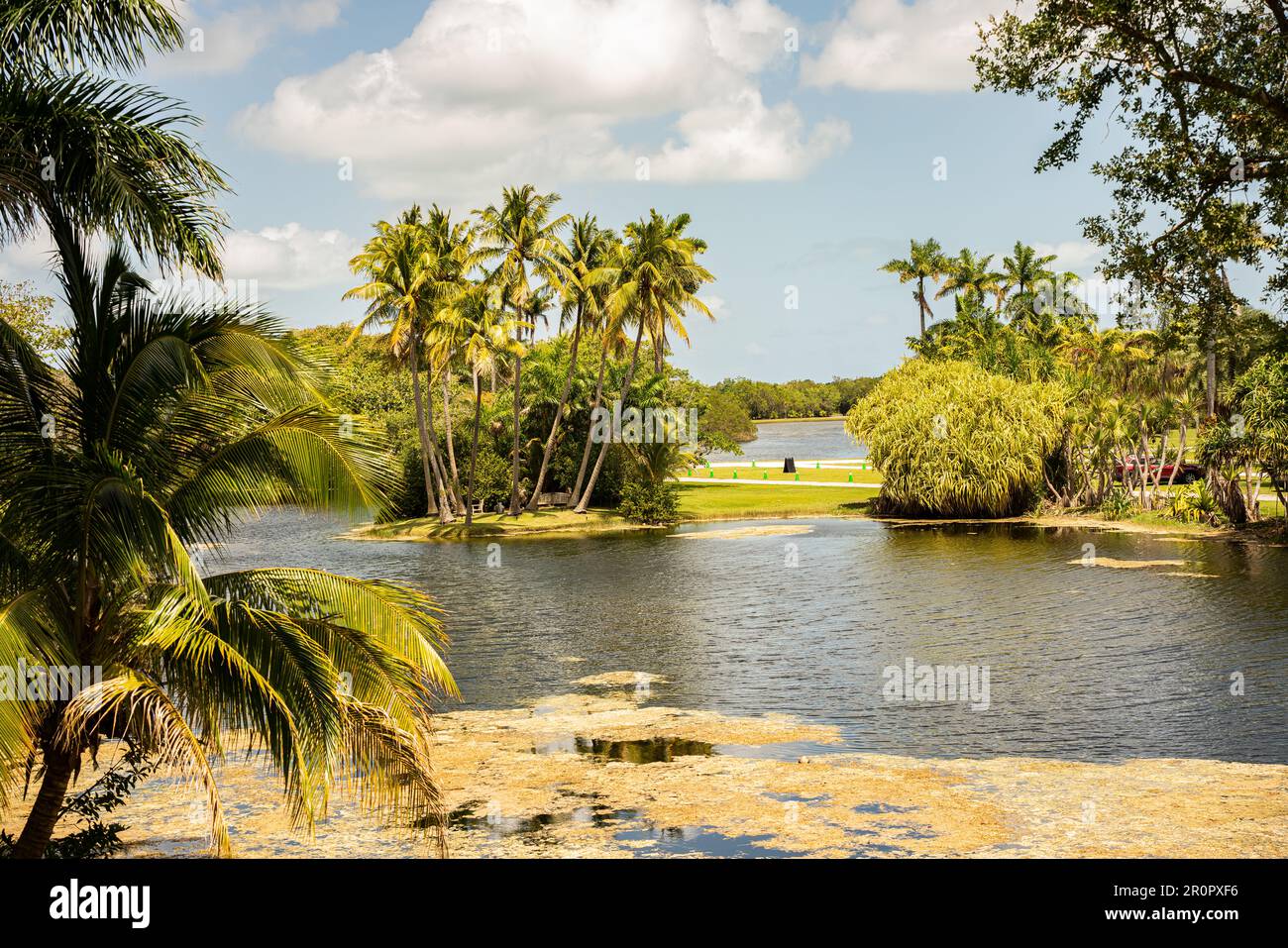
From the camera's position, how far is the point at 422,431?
57438 millimetres

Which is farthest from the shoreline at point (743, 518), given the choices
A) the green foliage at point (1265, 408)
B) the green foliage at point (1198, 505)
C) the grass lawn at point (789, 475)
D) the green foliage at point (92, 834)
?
the green foliage at point (92, 834)

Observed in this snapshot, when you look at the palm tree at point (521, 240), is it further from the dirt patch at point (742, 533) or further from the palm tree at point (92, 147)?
the palm tree at point (92, 147)

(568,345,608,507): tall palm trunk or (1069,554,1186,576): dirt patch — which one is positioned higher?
(568,345,608,507): tall palm trunk

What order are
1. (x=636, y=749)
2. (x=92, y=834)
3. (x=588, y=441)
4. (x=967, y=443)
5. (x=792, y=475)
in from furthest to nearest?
1. (x=792, y=475)
2. (x=588, y=441)
3. (x=967, y=443)
4. (x=636, y=749)
5. (x=92, y=834)

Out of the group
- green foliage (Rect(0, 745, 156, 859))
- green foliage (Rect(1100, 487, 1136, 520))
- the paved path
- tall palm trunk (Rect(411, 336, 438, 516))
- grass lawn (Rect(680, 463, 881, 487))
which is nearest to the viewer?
green foliage (Rect(0, 745, 156, 859))

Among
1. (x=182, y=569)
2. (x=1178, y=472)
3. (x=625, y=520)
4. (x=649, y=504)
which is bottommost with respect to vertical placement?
(x=625, y=520)

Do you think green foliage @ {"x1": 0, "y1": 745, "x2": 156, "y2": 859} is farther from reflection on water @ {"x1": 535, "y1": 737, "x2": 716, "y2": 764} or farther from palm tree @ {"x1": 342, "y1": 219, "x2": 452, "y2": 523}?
palm tree @ {"x1": 342, "y1": 219, "x2": 452, "y2": 523}

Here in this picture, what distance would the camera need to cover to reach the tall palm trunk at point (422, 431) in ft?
182

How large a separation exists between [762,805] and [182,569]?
9172mm

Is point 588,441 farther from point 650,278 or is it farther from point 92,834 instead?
point 92,834

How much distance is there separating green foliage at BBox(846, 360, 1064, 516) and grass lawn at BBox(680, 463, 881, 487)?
16.7m

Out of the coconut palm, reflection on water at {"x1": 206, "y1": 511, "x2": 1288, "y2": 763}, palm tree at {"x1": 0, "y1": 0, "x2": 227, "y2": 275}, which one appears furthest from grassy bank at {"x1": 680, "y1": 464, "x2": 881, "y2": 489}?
palm tree at {"x1": 0, "y1": 0, "x2": 227, "y2": 275}

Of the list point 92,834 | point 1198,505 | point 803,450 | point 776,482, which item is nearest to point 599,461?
point 776,482

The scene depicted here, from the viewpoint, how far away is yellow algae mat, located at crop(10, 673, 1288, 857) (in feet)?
45.7
